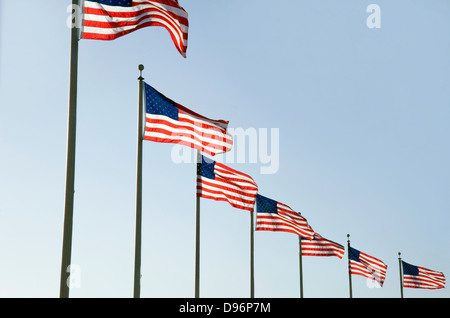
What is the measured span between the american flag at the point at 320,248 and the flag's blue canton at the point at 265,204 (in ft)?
30.2

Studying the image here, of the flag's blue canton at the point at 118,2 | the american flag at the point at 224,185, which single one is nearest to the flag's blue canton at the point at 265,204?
the american flag at the point at 224,185

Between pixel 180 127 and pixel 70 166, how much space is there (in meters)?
6.96

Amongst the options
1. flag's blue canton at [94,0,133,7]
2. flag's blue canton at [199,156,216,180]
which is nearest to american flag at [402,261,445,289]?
flag's blue canton at [199,156,216,180]

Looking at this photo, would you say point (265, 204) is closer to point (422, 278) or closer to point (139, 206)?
point (139, 206)

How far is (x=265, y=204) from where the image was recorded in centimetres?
3331

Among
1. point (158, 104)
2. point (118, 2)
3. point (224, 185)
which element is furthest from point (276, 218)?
point (118, 2)

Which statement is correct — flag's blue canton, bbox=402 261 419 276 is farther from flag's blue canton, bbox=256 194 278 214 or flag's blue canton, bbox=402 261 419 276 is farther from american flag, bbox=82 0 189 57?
american flag, bbox=82 0 189 57

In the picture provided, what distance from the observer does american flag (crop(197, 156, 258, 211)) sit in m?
25.8

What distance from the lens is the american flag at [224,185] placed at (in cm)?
2577

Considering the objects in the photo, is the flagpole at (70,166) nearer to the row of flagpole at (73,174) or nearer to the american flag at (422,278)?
the row of flagpole at (73,174)

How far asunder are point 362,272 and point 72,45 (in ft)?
119
